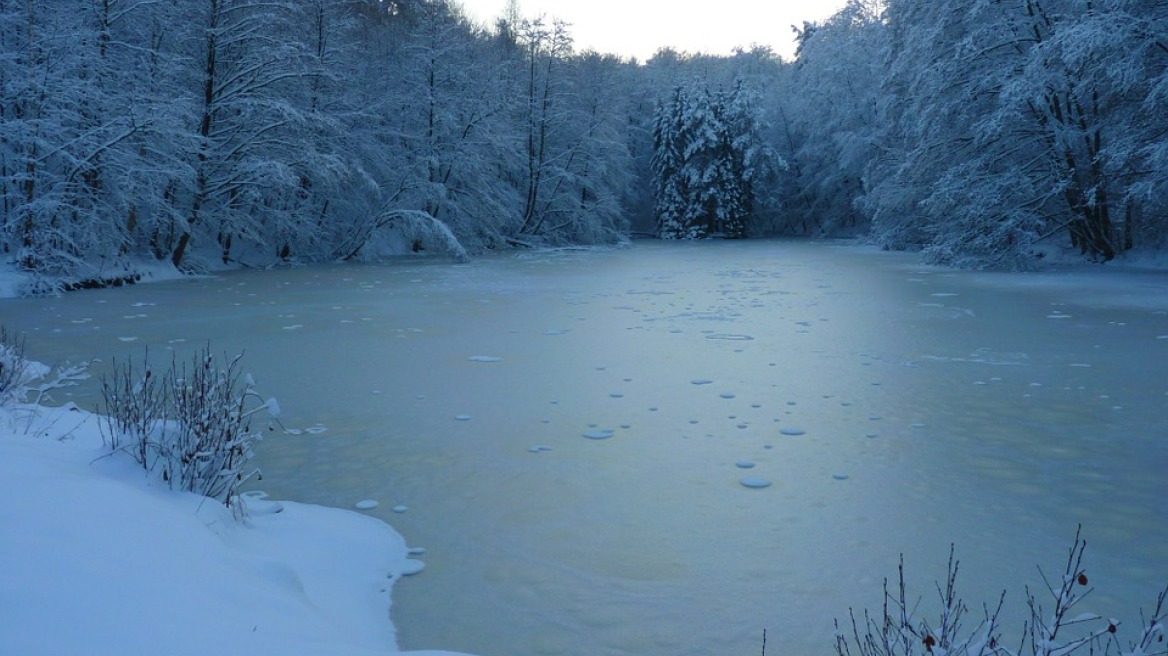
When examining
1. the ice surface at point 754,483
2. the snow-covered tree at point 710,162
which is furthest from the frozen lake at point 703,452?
Answer: the snow-covered tree at point 710,162

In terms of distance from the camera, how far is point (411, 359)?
9477mm

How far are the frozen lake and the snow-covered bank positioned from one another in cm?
27

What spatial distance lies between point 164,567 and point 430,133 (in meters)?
29.4

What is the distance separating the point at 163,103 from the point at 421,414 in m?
16.1

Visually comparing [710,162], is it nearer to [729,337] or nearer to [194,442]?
[729,337]

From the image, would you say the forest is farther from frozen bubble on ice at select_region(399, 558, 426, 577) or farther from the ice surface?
frozen bubble on ice at select_region(399, 558, 426, 577)

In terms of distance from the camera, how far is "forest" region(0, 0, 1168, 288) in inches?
690

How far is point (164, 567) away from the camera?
281 cm

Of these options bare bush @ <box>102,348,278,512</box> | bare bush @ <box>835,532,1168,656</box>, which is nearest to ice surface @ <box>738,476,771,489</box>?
bare bush @ <box>835,532,1168,656</box>

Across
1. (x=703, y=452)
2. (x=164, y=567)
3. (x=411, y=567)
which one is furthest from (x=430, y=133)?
(x=164, y=567)

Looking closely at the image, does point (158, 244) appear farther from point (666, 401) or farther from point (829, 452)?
point (829, 452)

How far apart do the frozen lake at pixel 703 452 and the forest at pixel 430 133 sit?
621cm

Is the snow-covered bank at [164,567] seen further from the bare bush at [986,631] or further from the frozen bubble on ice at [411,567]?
the bare bush at [986,631]

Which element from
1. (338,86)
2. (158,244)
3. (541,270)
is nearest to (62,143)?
(158,244)
